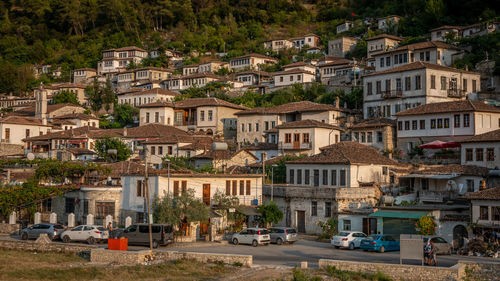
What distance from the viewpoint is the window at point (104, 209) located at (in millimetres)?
42938

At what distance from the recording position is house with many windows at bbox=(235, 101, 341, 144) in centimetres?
6494

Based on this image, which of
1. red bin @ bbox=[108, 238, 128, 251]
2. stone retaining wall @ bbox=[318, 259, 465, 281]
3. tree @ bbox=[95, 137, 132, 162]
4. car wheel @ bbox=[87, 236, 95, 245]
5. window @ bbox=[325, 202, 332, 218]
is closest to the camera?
stone retaining wall @ bbox=[318, 259, 465, 281]

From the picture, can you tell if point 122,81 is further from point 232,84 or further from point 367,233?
point 367,233

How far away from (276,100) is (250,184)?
37.9 metres

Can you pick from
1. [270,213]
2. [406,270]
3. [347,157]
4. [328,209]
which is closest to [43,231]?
[270,213]

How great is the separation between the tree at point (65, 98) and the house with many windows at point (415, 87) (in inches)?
2623

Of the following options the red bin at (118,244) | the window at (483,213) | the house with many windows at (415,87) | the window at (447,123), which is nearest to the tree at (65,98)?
the house with many windows at (415,87)

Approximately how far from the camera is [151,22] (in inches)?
6363

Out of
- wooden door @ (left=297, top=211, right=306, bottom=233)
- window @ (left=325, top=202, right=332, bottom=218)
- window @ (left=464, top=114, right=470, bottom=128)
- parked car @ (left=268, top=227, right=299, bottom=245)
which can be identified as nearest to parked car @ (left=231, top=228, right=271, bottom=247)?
parked car @ (left=268, top=227, right=299, bottom=245)

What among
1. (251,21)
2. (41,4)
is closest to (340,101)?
(251,21)

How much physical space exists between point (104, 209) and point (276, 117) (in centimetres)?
3011

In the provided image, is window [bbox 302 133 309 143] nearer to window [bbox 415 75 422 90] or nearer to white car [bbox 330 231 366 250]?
window [bbox 415 75 422 90]

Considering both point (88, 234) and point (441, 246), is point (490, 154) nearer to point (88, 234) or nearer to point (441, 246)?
point (441, 246)

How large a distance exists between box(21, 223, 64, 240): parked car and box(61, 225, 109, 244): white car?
108 cm
